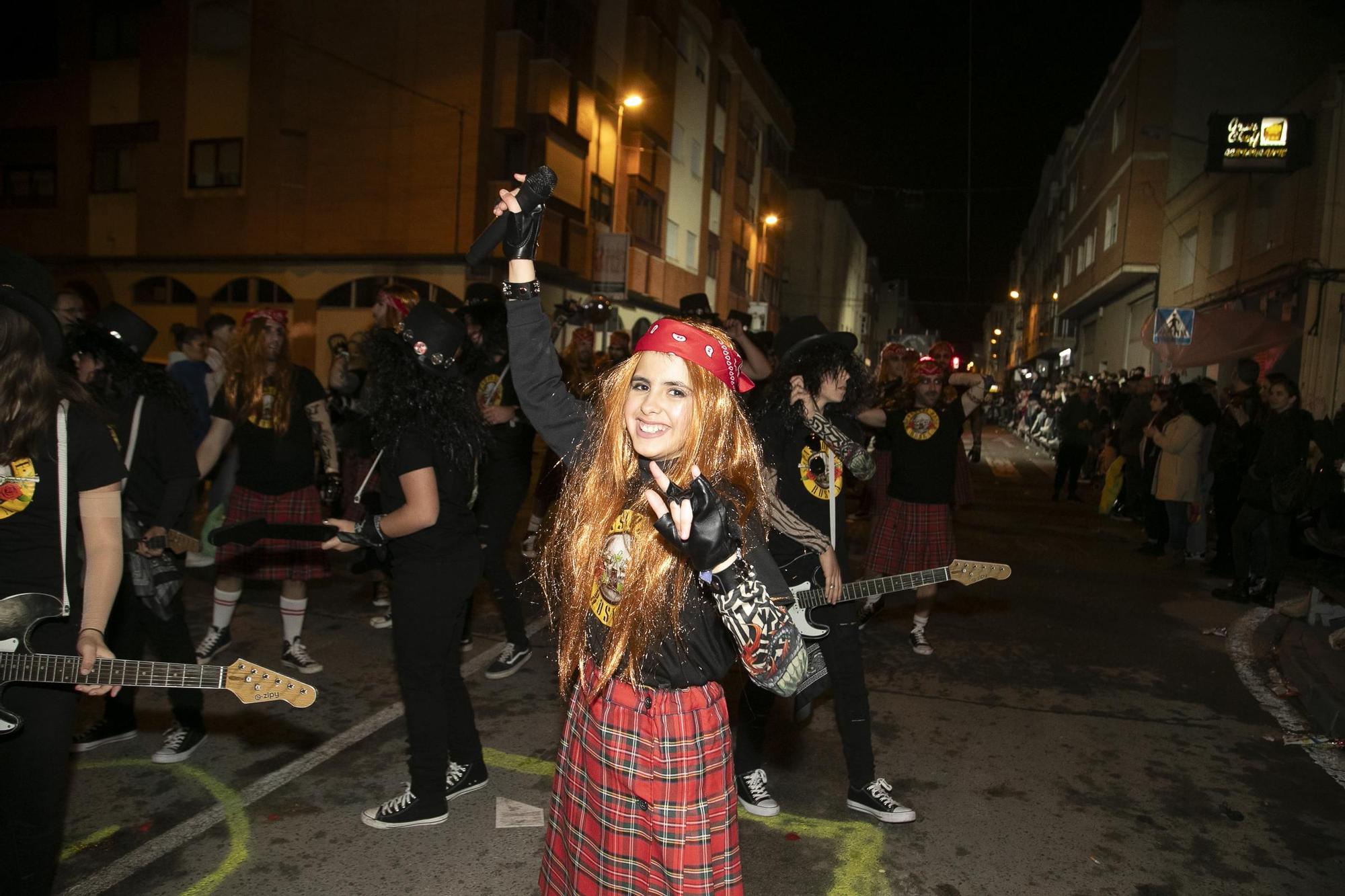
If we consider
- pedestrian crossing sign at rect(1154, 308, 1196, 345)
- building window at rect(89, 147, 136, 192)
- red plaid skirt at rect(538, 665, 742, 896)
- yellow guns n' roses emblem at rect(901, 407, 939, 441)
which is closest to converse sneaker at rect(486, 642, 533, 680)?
yellow guns n' roses emblem at rect(901, 407, 939, 441)

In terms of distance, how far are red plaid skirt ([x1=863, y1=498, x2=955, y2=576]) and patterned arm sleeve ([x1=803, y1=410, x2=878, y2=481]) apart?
7.29 feet

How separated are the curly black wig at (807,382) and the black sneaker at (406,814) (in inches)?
84.2

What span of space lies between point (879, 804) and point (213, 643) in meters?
4.14

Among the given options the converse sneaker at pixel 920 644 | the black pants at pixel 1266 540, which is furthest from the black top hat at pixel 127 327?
the black pants at pixel 1266 540

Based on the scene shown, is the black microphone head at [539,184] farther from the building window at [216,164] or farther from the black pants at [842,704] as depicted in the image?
the building window at [216,164]

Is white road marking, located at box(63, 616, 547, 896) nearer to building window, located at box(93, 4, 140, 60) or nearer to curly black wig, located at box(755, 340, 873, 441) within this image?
curly black wig, located at box(755, 340, 873, 441)

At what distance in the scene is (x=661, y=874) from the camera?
2027mm

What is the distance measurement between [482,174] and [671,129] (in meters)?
12.0

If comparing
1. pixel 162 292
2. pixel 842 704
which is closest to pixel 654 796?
pixel 842 704

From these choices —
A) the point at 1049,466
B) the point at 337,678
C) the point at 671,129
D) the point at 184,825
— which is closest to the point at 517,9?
the point at 671,129

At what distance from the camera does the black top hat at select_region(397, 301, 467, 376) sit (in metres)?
3.75

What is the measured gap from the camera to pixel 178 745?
416cm

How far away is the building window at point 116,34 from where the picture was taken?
22.8 meters

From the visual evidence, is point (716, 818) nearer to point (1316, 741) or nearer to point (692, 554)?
point (692, 554)
